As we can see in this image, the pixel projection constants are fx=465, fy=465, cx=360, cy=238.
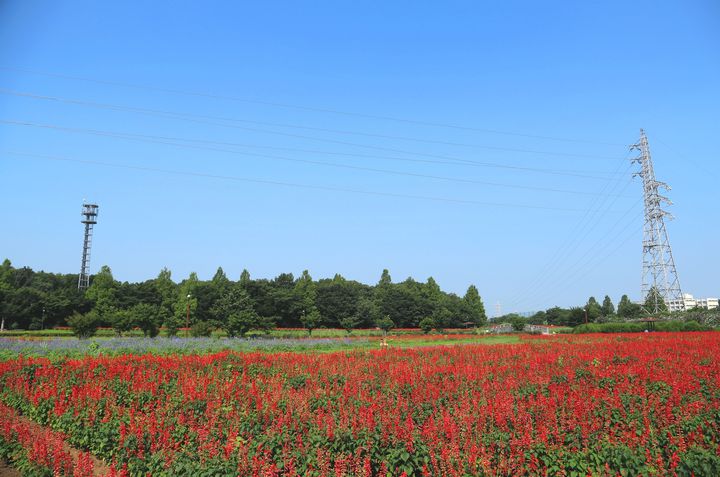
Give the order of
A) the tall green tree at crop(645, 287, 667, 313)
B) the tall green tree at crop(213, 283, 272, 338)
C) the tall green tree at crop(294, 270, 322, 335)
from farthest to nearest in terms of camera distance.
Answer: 1. the tall green tree at crop(294, 270, 322, 335)
2. the tall green tree at crop(645, 287, 667, 313)
3. the tall green tree at crop(213, 283, 272, 338)

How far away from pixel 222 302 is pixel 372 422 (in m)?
41.0

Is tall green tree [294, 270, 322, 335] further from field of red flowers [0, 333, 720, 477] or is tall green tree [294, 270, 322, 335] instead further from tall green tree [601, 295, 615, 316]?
tall green tree [601, 295, 615, 316]

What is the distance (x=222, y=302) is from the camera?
153ft

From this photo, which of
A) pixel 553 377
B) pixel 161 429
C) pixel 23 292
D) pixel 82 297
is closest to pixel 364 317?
pixel 82 297

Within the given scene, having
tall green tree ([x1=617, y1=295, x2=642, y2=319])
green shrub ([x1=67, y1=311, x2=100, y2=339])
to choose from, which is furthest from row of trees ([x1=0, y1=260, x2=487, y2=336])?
tall green tree ([x1=617, y1=295, x2=642, y2=319])

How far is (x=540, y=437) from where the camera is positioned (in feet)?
23.7

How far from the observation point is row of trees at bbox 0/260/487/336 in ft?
226

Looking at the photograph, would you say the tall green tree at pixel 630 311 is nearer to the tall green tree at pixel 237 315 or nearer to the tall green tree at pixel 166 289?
the tall green tree at pixel 237 315

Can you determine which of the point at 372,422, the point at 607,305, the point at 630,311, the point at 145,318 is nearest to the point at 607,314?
the point at 630,311

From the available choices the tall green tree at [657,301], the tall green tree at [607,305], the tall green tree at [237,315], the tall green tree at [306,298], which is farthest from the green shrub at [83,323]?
the tall green tree at [607,305]

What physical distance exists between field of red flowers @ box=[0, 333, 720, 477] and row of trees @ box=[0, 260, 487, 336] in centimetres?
3478

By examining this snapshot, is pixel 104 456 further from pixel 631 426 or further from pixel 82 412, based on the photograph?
pixel 631 426

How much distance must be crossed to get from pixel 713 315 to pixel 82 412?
57247mm

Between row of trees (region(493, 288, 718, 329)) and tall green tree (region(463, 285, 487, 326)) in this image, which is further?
tall green tree (region(463, 285, 487, 326))
